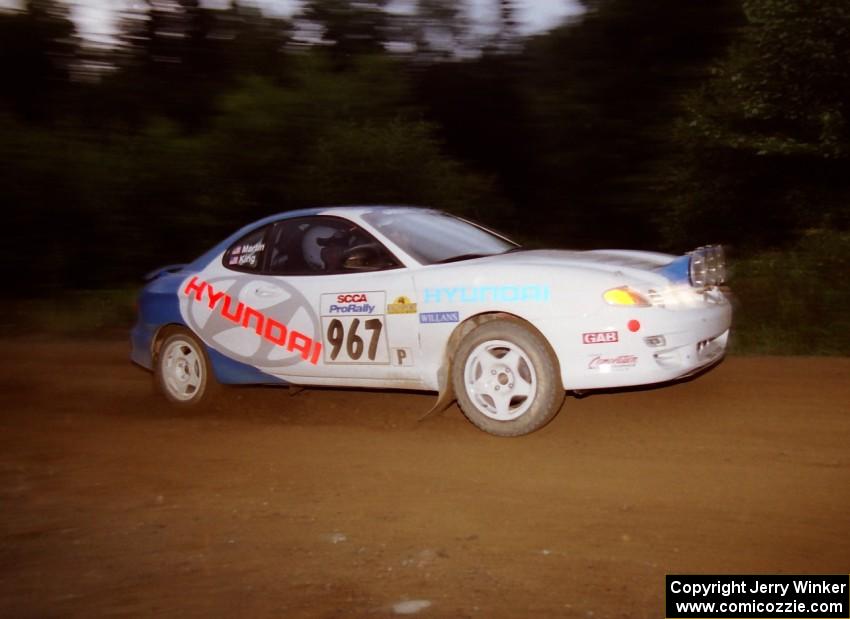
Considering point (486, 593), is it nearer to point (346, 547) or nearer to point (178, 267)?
point (346, 547)

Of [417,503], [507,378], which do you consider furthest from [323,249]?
[417,503]

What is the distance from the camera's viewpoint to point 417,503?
17.7 feet

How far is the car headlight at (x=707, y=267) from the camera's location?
6637 millimetres

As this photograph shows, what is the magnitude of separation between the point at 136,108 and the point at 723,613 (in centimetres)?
2132

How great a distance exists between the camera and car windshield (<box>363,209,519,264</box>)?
7191 mm

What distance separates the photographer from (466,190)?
63.7 ft

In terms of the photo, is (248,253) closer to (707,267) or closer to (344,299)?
(344,299)

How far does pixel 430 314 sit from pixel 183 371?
2630 millimetres

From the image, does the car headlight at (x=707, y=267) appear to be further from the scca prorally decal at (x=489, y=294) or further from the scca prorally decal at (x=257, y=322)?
the scca prorally decal at (x=257, y=322)

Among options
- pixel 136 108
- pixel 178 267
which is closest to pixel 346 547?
pixel 178 267

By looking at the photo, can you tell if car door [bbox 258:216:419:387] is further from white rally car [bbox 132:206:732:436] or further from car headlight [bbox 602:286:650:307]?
car headlight [bbox 602:286:650:307]

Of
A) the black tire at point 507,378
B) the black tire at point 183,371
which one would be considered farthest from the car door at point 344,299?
the black tire at point 183,371

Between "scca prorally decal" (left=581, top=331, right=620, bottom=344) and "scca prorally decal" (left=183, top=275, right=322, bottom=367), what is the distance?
207 cm

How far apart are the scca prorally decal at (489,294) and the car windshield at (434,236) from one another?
350 mm
